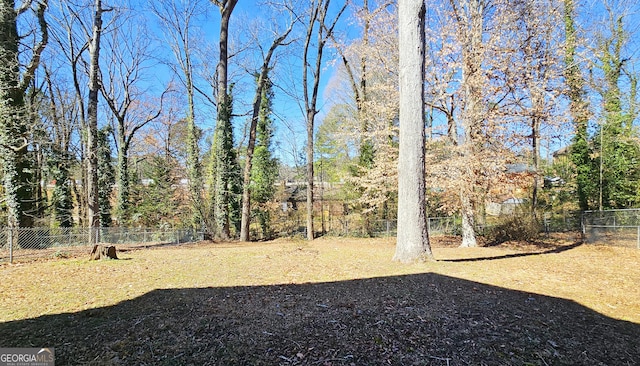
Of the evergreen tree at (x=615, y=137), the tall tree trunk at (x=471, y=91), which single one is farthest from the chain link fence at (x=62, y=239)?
the evergreen tree at (x=615, y=137)

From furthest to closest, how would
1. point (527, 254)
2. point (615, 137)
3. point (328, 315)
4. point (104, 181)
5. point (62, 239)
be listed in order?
point (104, 181)
point (615, 137)
point (62, 239)
point (527, 254)
point (328, 315)

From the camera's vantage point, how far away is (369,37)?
13953mm

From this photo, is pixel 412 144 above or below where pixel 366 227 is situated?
above

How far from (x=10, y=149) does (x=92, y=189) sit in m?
2.66

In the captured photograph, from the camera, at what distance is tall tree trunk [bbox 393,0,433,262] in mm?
6168

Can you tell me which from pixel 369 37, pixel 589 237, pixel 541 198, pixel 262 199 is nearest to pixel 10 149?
pixel 262 199

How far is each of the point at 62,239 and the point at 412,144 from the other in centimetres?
1220

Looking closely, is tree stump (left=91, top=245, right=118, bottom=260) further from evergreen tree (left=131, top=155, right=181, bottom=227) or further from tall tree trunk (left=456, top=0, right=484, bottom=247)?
evergreen tree (left=131, top=155, right=181, bottom=227)

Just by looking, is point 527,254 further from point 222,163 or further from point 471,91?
point 222,163

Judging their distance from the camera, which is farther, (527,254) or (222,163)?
(222,163)

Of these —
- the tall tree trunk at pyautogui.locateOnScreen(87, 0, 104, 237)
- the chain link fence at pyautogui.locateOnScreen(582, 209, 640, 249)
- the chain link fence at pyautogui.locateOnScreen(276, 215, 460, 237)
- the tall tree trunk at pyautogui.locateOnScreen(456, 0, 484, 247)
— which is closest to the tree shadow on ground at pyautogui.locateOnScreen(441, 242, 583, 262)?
the chain link fence at pyautogui.locateOnScreen(582, 209, 640, 249)

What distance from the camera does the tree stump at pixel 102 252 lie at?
291 inches

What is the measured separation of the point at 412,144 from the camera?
6.23 meters

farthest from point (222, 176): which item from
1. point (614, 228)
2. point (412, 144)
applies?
point (614, 228)
